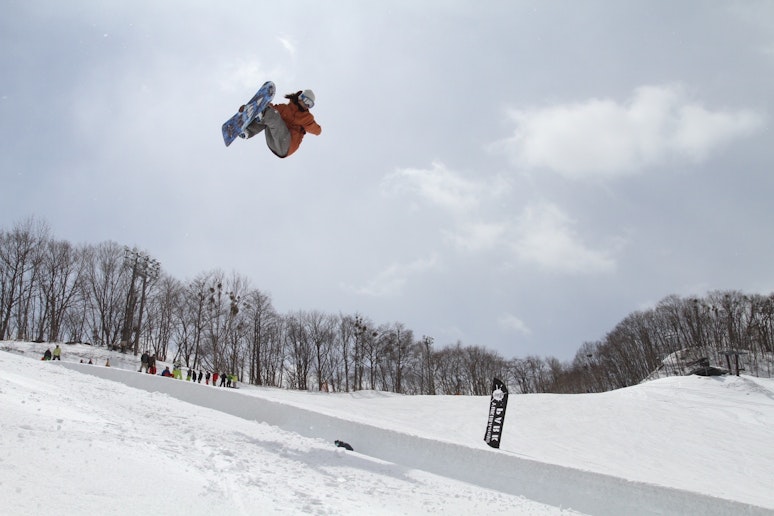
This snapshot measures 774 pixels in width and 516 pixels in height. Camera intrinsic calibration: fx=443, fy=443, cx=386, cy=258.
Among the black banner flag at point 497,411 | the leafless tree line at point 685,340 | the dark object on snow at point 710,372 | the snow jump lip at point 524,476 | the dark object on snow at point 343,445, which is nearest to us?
the snow jump lip at point 524,476

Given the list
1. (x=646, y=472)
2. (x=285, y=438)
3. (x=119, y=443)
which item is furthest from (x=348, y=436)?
(x=646, y=472)

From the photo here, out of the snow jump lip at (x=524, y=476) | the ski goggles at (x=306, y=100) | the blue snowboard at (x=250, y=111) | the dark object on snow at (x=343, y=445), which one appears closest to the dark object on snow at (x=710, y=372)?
the snow jump lip at (x=524, y=476)

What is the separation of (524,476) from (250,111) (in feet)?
30.8

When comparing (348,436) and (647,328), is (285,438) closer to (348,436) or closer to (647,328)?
(348,436)

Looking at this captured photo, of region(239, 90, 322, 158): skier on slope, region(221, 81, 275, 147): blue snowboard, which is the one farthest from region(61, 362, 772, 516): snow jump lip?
region(221, 81, 275, 147): blue snowboard

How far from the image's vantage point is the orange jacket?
854cm

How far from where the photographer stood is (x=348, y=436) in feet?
40.5

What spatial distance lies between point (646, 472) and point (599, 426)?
6.88 metres

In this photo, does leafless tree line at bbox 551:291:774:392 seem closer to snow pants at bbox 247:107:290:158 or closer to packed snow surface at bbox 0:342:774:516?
packed snow surface at bbox 0:342:774:516

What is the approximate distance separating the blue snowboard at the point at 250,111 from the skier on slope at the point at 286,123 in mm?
98

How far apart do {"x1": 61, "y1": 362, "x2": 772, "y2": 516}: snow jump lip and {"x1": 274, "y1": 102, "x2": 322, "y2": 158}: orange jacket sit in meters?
7.72

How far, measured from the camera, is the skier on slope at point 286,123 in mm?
8471

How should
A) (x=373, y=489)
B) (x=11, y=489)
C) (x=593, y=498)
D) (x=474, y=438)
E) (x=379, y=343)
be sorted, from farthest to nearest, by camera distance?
(x=379, y=343)
(x=474, y=438)
(x=593, y=498)
(x=373, y=489)
(x=11, y=489)

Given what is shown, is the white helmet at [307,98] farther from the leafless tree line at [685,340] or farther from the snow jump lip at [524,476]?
the leafless tree line at [685,340]
